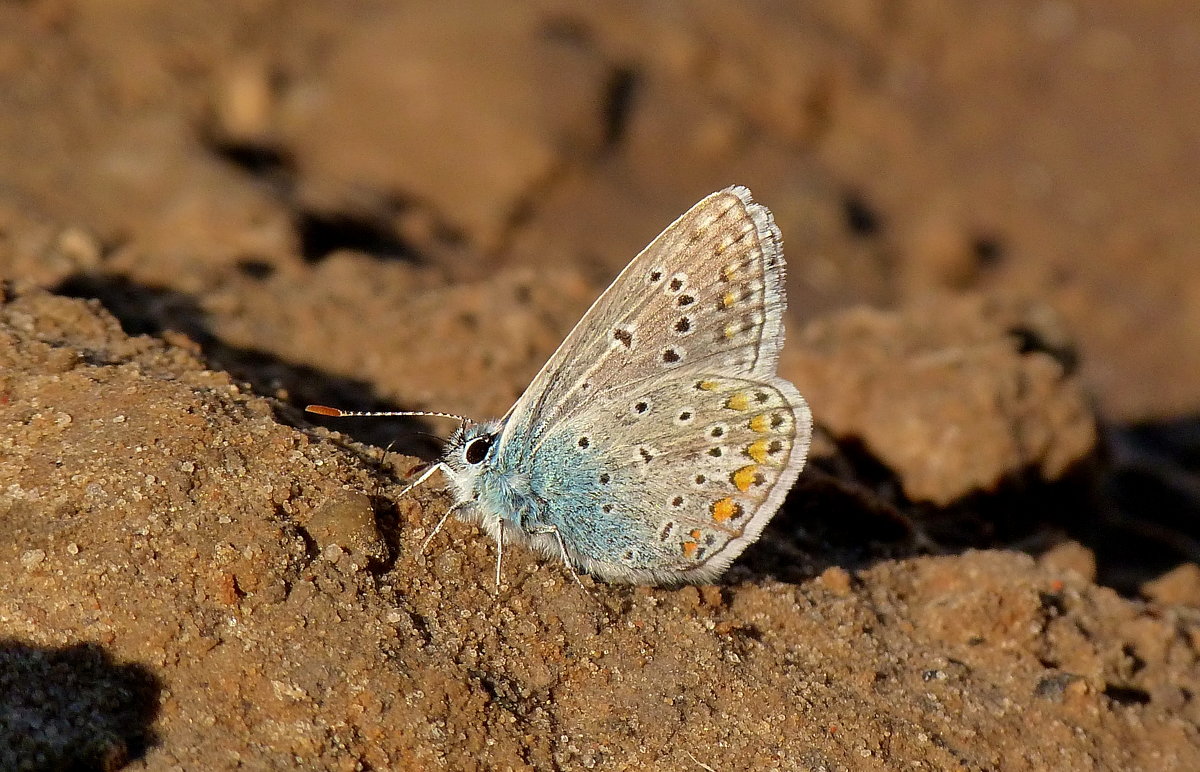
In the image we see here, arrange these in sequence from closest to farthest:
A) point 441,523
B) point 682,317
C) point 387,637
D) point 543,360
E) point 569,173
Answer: point 387,637
point 441,523
point 682,317
point 543,360
point 569,173

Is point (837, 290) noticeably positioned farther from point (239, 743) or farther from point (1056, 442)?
point (239, 743)

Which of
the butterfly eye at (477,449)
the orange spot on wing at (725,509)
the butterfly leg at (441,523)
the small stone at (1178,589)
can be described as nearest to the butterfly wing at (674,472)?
the orange spot on wing at (725,509)

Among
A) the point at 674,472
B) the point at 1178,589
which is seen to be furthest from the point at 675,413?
the point at 1178,589

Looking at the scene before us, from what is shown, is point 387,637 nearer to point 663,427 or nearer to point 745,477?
point 663,427

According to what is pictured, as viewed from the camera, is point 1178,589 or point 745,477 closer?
point 745,477

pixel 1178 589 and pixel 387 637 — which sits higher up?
pixel 1178 589

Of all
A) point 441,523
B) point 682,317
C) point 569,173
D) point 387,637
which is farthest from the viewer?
Answer: point 569,173

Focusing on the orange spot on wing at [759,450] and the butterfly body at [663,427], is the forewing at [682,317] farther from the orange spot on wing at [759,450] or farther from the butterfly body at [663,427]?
the orange spot on wing at [759,450]
